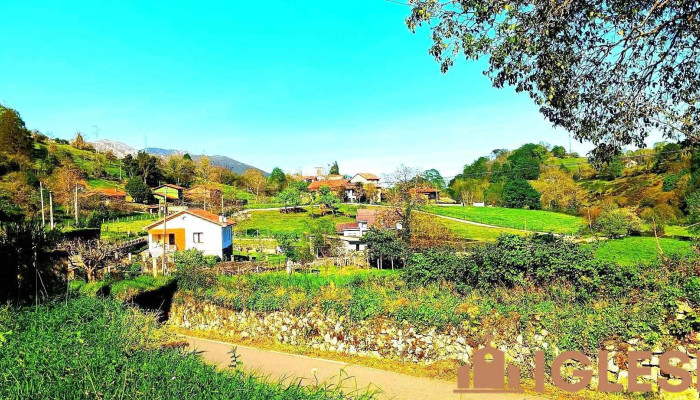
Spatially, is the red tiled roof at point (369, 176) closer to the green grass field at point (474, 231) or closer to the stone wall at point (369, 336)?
the green grass field at point (474, 231)

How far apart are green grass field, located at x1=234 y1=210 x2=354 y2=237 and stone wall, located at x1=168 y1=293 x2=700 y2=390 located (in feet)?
93.2

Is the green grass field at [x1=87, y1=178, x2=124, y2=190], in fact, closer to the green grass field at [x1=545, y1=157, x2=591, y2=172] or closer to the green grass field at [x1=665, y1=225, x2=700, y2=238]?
the green grass field at [x1=665, y1=225, x2=700, y2=238]

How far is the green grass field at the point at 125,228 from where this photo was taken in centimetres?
3666

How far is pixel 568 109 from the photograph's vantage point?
28.2 feet

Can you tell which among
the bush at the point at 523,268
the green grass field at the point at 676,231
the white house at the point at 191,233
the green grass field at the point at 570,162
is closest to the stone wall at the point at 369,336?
the bush at the point at 523,268

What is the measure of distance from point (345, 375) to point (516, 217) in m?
54.2

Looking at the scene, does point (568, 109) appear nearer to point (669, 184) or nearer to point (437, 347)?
point (437, 347)

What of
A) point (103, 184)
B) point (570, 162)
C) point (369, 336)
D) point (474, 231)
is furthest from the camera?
point (570, 162)

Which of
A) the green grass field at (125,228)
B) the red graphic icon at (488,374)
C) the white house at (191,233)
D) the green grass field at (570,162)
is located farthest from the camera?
the green grass field at (570,162)

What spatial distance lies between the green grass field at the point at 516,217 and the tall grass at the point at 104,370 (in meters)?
49.5

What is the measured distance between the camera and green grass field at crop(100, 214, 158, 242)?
36.7 meters

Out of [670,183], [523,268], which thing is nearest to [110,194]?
[523,268]

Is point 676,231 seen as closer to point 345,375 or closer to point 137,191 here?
point 345,375

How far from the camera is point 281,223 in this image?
52.8m
